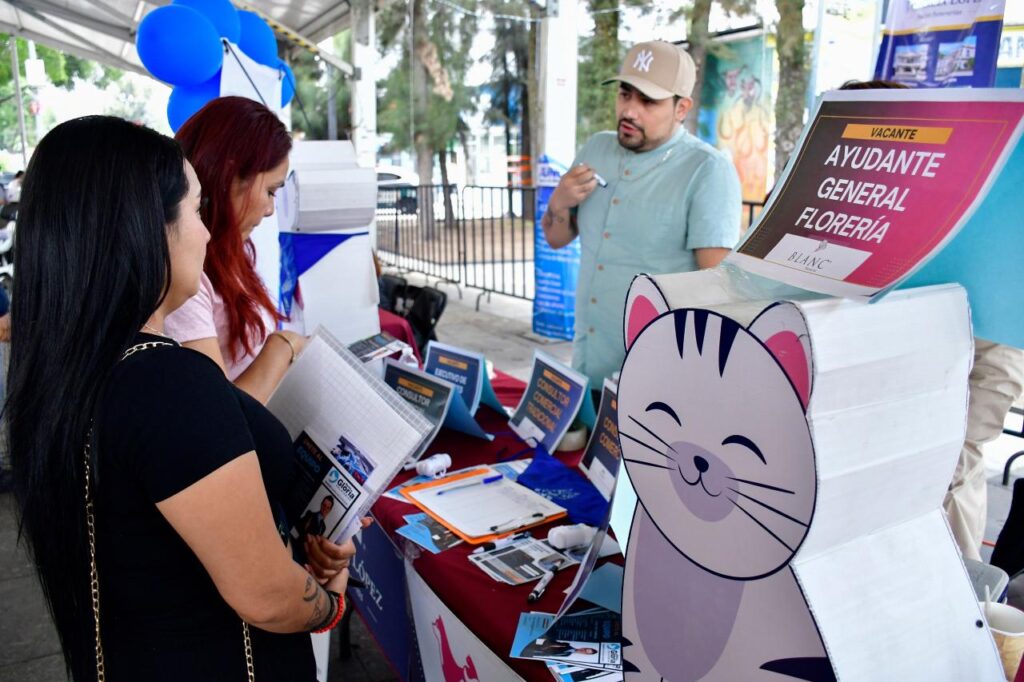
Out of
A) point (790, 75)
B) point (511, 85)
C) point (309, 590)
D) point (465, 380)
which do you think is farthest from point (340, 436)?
point (511, 85)

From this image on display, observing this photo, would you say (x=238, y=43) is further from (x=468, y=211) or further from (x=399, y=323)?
A: (x=468, y=211)

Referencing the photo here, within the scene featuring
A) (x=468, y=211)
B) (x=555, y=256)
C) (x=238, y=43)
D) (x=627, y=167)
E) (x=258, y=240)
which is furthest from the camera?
(x=468, y=211)

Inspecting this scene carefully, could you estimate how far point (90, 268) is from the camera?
0.89 metres

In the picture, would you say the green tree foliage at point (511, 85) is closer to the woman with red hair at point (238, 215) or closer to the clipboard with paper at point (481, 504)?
the woman with red hair at point (238, 215)

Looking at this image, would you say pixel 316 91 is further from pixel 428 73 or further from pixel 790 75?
pixel 790 75

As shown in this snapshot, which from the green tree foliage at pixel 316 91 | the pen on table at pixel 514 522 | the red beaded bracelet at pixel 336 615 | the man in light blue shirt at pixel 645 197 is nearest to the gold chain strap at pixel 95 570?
the red beaded bracelet at pixel 336 615

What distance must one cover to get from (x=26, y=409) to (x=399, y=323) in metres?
2.91

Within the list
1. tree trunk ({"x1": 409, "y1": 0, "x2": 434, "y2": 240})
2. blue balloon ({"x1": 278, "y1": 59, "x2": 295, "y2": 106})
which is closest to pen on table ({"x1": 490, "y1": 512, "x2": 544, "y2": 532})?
blue balloon ({"x1": 278, "y1": 59, "x2": 295, "y2": 106})

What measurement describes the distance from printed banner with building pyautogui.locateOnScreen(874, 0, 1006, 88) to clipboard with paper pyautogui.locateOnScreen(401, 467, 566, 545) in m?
2.51

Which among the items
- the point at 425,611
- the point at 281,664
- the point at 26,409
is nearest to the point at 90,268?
the point at 26,409

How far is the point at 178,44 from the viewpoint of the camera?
9.70 ft

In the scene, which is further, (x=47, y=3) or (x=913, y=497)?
(x=47, y=3)

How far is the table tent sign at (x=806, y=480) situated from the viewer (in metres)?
0.76

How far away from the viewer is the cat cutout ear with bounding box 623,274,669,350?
37.3 inches
